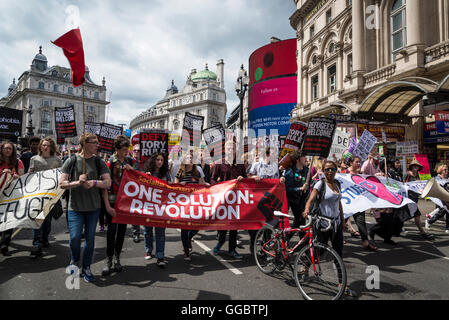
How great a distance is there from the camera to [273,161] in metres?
6.45

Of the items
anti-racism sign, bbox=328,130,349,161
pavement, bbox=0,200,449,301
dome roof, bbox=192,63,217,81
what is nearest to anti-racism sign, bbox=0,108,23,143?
pavement, bbox=0,200,449,301

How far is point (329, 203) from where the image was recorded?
435cm

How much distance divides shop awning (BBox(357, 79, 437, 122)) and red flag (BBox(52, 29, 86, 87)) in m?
12.7

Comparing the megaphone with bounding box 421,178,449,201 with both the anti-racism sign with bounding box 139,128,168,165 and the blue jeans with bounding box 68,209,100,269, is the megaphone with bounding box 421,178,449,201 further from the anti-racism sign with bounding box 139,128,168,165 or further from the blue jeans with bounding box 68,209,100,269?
the blue jeans with bounding box 68,209,100,269

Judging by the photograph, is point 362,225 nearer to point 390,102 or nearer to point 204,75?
point 390,102

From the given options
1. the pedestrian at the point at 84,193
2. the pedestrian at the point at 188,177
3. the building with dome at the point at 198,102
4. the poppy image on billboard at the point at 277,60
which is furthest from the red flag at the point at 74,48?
the building with dome at the point at 198,102

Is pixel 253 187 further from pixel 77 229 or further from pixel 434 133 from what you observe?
pixel 434 133

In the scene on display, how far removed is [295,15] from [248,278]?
2989 cm

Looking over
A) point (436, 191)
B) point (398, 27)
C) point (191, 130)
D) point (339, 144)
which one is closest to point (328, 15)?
point (398, 27)

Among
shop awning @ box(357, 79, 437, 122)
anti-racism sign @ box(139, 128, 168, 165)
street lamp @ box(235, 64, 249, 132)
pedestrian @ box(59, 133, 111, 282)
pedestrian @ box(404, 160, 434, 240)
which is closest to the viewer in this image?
pedestrian @ box(59, 133, 111, 282)

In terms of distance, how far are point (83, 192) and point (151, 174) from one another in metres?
1.43

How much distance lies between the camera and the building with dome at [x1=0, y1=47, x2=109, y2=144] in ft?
282

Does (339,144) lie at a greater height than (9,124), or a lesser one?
lesser
